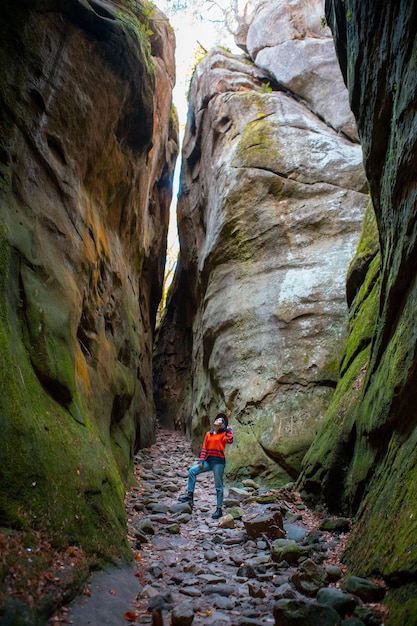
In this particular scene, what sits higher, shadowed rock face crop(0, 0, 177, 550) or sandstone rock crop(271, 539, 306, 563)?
shadowed rock face crop(0, 0, 177, 550)

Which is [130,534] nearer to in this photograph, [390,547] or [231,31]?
[390,547]

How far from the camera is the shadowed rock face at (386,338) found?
421 centimetres

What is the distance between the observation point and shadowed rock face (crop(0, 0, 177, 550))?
5040 millimetres

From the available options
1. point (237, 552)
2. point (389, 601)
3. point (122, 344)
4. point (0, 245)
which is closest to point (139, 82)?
point (122, 344)

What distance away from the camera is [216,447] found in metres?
8.79

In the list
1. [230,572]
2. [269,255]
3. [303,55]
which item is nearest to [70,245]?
[230,572]

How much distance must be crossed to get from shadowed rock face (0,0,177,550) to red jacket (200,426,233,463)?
5.84 ft

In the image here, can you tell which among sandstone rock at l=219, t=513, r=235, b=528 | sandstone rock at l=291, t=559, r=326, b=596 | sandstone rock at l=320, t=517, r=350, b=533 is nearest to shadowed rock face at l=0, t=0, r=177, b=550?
sandstone rock at l=219, t=513, r=235, b=528

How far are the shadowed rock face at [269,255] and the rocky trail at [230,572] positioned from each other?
9.26ft

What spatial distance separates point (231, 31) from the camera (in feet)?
88.9

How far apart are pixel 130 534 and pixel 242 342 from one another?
7.41 meters

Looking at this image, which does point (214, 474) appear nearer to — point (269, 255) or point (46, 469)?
point (46, 469)

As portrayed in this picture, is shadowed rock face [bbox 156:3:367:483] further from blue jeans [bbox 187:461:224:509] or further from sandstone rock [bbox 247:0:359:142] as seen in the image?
blue jeans [bbox 187:461:224:509]

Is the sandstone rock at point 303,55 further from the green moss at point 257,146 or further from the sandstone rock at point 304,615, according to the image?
the sandstone rock at point 304,615
